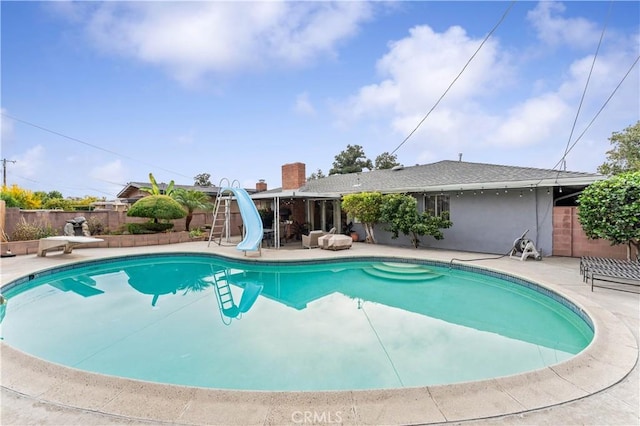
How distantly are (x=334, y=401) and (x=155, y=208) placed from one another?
15171 mm

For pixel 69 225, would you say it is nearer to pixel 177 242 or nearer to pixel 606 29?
pixel 177 242

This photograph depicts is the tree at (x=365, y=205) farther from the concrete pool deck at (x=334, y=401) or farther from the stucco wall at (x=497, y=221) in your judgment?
the concrete pool deck at (x=334, y=401)

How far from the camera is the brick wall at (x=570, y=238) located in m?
10.7

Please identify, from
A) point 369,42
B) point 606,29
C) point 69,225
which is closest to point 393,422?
point 606,29

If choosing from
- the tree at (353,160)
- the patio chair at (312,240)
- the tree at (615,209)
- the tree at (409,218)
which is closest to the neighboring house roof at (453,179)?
the tree at (409,218)

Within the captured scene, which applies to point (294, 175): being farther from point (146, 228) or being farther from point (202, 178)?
point (202, 178)

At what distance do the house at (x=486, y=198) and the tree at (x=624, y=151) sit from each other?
51.4ft

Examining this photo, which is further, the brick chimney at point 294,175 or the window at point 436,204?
the brick chimney at point 294,175

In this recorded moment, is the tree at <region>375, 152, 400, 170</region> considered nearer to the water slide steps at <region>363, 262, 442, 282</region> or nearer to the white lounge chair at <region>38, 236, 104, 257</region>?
the water slide steps at <region>363, 262, 442, 282</region>

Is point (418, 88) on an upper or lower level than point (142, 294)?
upper

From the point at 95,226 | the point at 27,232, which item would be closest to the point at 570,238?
the point at 95,226

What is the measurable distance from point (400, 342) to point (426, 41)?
468 inches

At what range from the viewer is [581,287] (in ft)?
23.9

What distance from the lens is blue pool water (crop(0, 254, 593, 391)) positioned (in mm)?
4602
